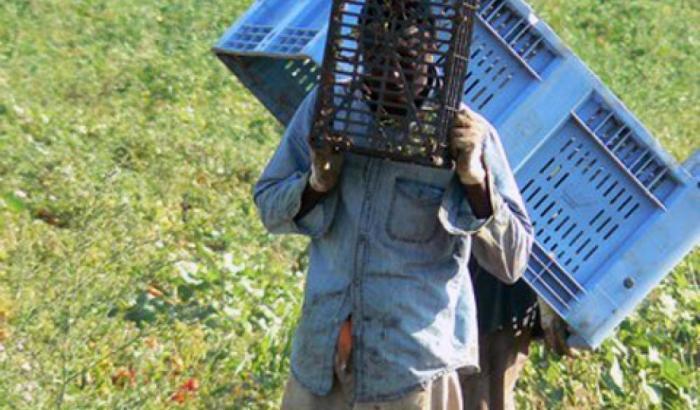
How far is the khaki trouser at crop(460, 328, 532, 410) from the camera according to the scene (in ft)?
19.3

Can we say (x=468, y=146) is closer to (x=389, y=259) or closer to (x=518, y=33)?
(x=389, y=259)

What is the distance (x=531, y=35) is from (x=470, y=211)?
1407 mm

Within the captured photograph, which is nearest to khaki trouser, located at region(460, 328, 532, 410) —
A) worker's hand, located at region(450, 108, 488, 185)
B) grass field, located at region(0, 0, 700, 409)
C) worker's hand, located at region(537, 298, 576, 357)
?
worker's hand, located at region(537, 298, 576, 357)

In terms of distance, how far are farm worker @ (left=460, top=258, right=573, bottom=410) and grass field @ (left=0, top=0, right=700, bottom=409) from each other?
0.89m

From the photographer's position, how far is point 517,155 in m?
5.66

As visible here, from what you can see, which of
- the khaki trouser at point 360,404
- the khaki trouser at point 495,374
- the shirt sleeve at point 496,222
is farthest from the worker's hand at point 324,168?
the khaki trouser at point 495,374

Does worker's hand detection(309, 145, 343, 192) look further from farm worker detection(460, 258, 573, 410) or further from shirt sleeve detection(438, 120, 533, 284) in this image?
farm worker detection(460, 258, 573, 410)

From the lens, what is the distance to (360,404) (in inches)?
180

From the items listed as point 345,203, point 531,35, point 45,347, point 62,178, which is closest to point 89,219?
point 45,347

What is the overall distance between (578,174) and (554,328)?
0.52 meters

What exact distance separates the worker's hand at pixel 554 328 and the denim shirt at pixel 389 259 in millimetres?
1088

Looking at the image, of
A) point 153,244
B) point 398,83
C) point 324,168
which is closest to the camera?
point 398,83

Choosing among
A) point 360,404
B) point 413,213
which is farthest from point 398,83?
point 360,404

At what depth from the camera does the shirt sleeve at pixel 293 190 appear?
460cm
